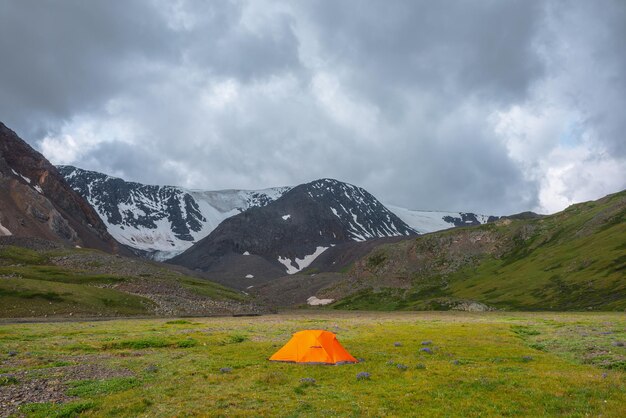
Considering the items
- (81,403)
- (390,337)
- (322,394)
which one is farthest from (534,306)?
(81,403)

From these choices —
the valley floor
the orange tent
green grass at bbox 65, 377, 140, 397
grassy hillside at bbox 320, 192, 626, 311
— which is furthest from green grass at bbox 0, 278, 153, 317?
grassy hillside at bbox 320, 192, 626, 311

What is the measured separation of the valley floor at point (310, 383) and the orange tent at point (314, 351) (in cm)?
122

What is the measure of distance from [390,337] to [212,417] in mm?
30223

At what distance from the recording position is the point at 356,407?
19703 mm

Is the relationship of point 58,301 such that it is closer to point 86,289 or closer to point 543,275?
point 86,289

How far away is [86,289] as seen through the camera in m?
98.6

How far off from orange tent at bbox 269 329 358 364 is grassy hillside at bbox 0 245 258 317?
67.5 metres

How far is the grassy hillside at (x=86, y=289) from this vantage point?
85.0 meters

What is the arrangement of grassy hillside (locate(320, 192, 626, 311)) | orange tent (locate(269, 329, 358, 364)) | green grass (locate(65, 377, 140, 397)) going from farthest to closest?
grassy hillside (locate(320, 192, 626, 311)) < orange tent (locate(269, 329, 358, 364)) < green grass (locate(65, 377, 140, 397))

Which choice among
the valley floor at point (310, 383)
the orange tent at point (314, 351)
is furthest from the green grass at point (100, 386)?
the orange tent at point (314, 351)

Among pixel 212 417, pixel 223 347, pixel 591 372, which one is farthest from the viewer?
pixel 223 347

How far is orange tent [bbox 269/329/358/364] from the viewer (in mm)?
30109

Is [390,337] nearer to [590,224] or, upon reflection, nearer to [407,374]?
[407,374]

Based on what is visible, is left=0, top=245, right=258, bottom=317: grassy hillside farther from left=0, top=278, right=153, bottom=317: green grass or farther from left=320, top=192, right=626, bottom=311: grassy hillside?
left=320, top=192, right=626, bottom=311: grassy hillside
